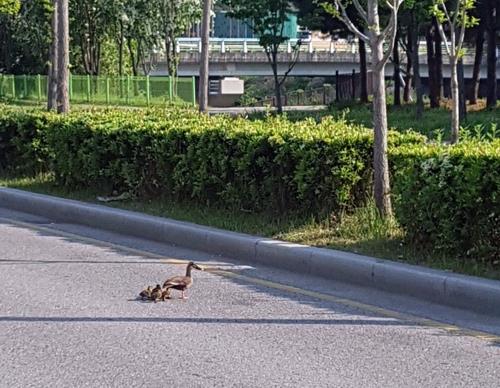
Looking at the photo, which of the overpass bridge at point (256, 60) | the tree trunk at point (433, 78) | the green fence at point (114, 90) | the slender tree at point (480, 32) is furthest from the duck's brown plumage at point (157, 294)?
the overpass bridge at point (256, 60)

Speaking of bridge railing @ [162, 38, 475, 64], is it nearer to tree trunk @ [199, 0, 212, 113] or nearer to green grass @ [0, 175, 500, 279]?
tree trunk @ [199, 0, 212, 113]

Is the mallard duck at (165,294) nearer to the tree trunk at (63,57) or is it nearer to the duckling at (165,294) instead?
the duckling at (165,294)

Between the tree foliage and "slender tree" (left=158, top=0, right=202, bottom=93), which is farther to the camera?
"slender tree" (left=158, top=0, right=202, bottom=93)

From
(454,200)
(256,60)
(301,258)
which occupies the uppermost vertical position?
(256,60)

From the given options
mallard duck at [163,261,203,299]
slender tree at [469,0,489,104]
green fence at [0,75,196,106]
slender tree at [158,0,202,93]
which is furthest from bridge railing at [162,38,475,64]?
mallard duck at [163,261,203,299]

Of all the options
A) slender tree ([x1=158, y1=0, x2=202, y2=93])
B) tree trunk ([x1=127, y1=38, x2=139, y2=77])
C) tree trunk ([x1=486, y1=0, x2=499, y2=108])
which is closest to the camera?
tree trunk ([x1=486, y1=0, x2=499, y2=108])

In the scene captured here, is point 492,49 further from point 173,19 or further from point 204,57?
point 173,19

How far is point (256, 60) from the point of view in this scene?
66188mm

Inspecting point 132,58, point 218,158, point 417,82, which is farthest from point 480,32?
point 218,158

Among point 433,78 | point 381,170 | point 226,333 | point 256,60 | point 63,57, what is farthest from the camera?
point 256,60

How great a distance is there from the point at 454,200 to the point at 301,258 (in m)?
1.53

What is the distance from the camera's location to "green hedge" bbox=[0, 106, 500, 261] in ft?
28.3

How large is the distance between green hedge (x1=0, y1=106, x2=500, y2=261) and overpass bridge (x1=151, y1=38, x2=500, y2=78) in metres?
49.2

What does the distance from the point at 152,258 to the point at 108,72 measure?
49.2m
